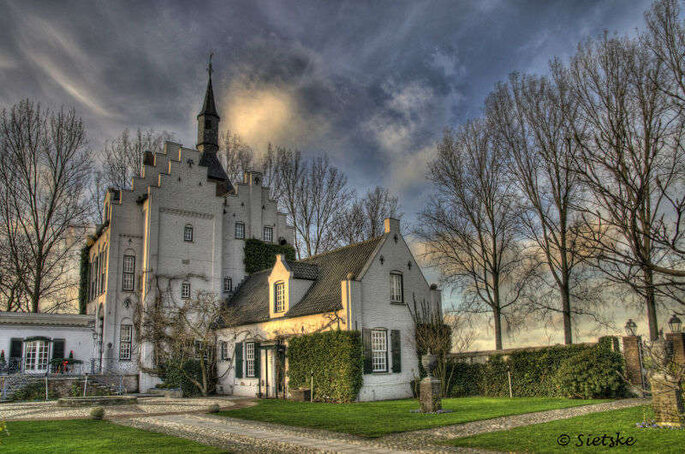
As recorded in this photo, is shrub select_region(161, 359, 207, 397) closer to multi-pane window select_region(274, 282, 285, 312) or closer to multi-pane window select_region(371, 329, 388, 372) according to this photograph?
multi-pane window select_region(274, 282, 285, 312)

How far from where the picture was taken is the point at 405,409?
17000 mm

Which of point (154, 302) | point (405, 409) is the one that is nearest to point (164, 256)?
point (154, 302)

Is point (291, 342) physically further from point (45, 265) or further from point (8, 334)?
point (45, 265)

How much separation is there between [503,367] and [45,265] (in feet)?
95.1

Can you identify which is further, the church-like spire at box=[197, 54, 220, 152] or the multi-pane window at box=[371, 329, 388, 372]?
the church-like spire at box=[197, 54, 220, 152]

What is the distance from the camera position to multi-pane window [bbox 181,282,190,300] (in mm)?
31516

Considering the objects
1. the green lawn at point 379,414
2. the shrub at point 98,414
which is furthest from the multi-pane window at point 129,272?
the shrub at point 98,414

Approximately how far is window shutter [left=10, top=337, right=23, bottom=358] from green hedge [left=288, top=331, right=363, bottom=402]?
653 inches

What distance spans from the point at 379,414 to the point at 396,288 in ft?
29.8

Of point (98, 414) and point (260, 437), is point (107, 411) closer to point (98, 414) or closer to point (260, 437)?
point (98, 414)

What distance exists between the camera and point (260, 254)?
34688 mm

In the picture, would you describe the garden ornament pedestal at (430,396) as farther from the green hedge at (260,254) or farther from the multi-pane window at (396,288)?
the green hedge at (260,254)

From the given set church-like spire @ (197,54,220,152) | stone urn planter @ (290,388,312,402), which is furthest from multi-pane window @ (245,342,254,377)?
church-like spire @ (197,54,220,152)

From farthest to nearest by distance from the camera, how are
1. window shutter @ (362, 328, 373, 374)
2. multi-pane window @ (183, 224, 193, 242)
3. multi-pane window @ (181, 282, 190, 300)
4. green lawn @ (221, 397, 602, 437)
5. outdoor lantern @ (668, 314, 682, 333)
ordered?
multi-pane window @ (183, 224, 193, 242)
multi-pane window @ (181, 282, 190, 300)
window shutter @ (362, 328, 373, 374)
outdoor lantern @ (668, 314, 682, 333)
green lawn @ (221, 397, 602, 437)
